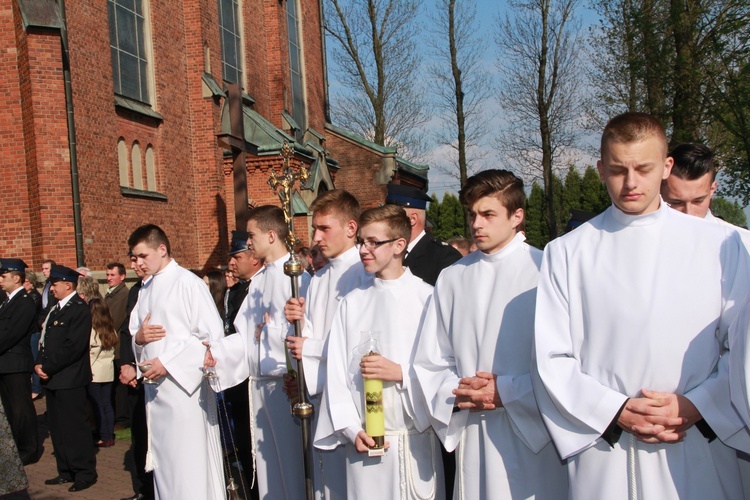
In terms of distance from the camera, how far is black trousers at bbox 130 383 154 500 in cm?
712

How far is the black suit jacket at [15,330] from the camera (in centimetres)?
856

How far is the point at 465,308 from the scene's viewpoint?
12.7ft

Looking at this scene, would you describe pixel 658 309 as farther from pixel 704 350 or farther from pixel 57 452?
pixel 57 452

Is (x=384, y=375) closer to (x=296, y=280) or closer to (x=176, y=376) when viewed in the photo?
(x=296, y=280)

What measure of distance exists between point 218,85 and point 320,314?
49.5 feet

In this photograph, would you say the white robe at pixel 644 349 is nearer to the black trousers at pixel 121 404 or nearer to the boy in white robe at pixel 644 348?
the boy in white robe at pixel 644 348

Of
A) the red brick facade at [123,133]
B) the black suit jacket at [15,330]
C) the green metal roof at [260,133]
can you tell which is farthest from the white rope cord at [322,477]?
the green metal roof at [260,133]

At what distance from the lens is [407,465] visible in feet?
13.5

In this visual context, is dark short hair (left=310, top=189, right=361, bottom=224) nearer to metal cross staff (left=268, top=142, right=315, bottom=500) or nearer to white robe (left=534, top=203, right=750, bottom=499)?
metal cross staff (left=268, top=142, right=315, bottom=500)

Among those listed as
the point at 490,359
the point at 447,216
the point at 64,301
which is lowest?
the point at 490,359

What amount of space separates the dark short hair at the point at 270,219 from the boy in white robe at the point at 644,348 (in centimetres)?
301

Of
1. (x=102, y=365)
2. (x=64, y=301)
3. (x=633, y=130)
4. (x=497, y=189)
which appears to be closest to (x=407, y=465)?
(x=497, y=189)

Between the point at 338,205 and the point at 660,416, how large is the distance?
2.71m

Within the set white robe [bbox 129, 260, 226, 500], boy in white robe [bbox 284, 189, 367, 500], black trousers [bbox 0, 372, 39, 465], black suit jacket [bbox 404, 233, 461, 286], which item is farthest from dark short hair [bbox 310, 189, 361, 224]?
black trousers [bbox 0, 372, 39, 465]
